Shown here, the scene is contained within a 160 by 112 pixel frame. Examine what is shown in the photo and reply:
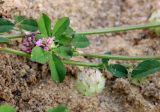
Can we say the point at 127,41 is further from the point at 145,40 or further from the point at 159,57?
the point at 159,57

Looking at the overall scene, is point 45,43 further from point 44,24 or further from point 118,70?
point 118,70

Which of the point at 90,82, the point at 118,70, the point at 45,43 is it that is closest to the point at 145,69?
the point at 118,70

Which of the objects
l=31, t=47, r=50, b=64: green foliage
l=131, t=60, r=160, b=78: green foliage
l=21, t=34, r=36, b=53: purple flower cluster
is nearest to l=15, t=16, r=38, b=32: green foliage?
l=21, t=34, r=36, b=53: purple flower cluster

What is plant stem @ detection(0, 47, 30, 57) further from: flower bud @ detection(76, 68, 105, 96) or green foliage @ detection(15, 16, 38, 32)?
flower bud @ detection(76, 68, 105, 96)

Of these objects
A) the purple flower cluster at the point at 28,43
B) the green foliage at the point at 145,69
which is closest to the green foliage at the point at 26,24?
the purple flower cluster at the point at 28,43

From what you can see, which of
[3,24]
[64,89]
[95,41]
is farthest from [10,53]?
[95,41]
